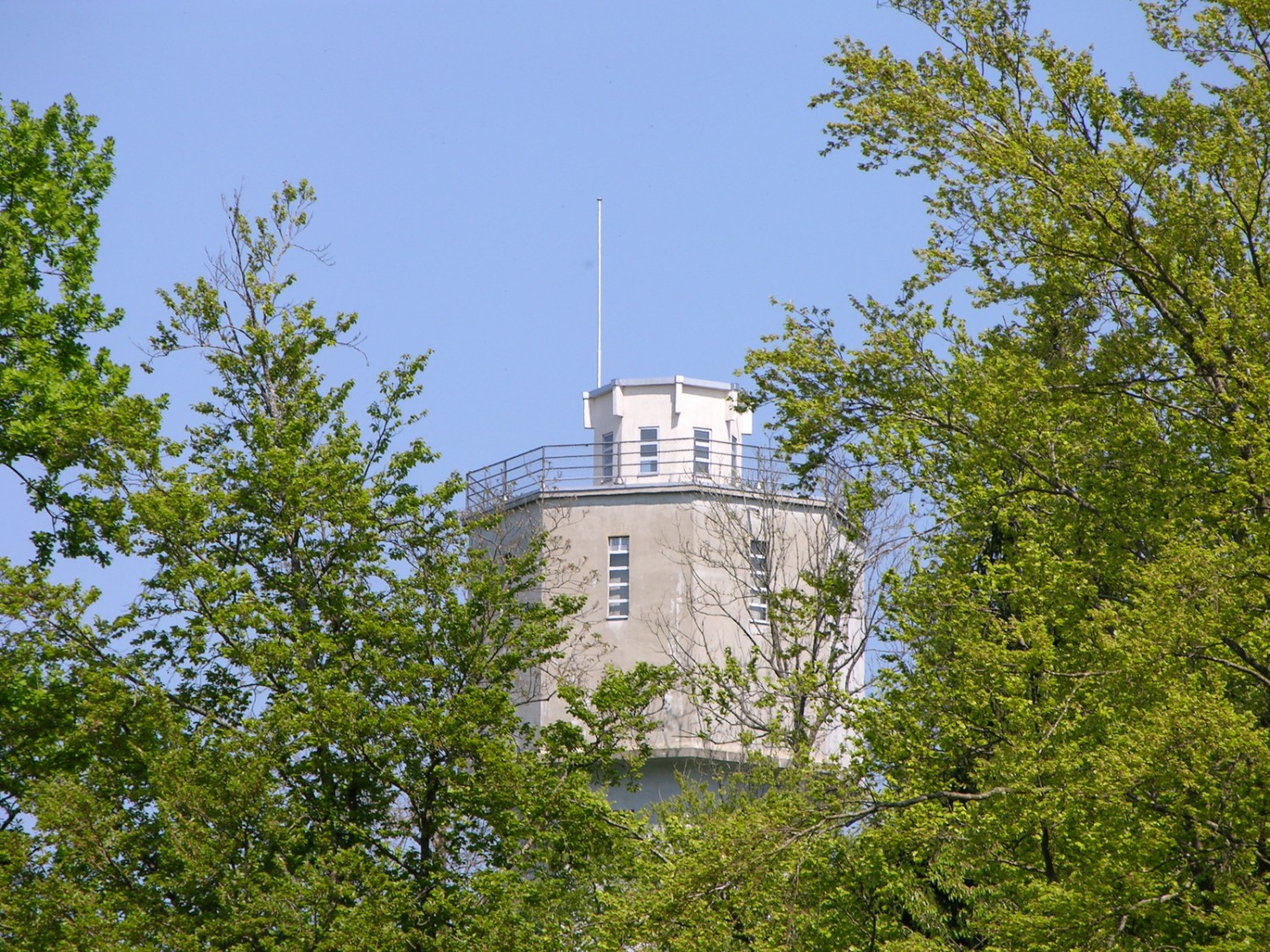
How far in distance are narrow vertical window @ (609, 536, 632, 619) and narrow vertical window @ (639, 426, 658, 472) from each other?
1.89 metres

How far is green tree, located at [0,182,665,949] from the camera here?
15.0 m

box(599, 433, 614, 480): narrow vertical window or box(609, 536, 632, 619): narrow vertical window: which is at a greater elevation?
box(599, 433, 614, 480): narrow vertical window

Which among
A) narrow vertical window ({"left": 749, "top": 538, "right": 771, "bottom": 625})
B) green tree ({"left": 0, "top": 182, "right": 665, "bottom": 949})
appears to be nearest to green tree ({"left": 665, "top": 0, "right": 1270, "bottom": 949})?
green tree ({"left": 0, "top": 182, "right": 665, "bottom": 949})

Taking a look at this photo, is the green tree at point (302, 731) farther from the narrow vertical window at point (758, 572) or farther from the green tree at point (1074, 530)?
the narrow vertical window at point (758, 572)

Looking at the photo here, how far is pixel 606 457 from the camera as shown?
104 feet

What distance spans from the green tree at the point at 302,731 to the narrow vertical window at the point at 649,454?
42.4ft

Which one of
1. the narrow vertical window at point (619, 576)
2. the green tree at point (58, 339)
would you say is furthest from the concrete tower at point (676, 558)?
the green tree at point (58, 339)

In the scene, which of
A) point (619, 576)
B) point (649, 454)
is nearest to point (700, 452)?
point (649, 454)

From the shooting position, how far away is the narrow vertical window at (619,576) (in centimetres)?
2955

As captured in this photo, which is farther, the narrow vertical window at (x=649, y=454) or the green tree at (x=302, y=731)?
the narrow vertical window at (x=649, y=454)

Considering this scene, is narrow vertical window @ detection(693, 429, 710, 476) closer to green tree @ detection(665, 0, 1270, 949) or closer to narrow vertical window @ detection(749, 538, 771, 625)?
narrow vertical window @ detection(749, 538, 771, 625)

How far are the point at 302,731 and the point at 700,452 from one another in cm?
1632

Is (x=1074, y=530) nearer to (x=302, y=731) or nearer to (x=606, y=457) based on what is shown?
A: (x=302, y=731)

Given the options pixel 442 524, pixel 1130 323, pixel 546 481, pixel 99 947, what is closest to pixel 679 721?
pixel 546 481
